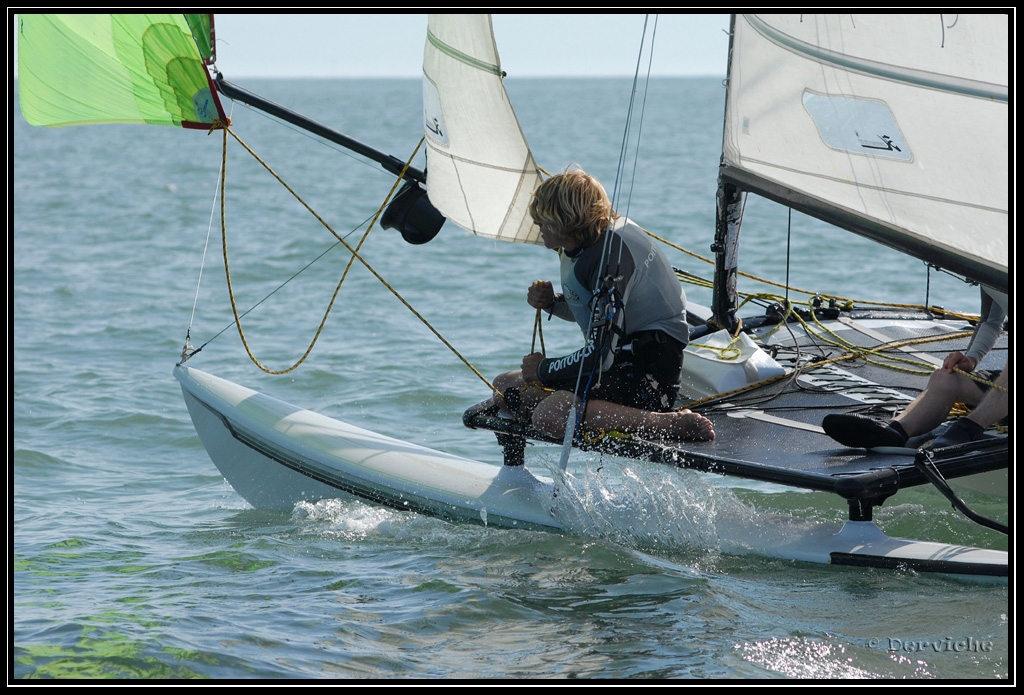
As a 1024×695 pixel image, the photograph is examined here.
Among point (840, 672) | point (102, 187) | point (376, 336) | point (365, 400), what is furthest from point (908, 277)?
point (102, 187)

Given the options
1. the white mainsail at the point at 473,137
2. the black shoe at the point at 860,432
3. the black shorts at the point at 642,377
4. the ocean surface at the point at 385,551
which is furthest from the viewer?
the white mainsail at the point at 473,137

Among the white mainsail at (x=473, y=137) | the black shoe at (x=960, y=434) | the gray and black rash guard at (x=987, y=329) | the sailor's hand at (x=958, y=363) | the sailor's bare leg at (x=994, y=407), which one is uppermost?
the white mainsail at (x=473, y=137)

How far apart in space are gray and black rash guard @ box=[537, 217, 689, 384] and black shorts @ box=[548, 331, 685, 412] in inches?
2.3

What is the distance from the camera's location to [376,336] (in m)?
8.24

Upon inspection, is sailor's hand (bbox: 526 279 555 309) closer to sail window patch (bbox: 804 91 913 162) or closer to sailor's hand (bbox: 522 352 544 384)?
sailor's hand (bbox: 522 352 544 384)

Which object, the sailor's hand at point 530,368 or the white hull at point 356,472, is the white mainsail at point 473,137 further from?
the white hull at point 356,472

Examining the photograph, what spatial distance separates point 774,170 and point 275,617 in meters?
2.48

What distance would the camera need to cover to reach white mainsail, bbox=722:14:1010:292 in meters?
3.52

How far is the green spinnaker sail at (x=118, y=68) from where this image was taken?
444cm

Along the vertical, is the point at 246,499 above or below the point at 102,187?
below

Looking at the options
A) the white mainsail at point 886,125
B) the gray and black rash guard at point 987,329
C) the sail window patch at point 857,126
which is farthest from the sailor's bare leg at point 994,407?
the sail window patch at point 857,126

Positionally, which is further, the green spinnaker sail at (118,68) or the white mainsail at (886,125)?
the green spinnaker sail at (118,68)

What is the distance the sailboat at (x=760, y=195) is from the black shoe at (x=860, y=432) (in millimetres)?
48

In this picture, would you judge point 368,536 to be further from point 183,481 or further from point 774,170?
point 774,170
